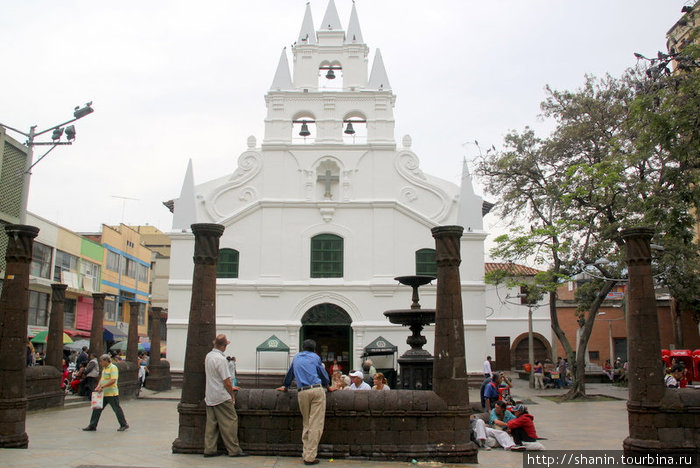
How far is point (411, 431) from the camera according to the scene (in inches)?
333

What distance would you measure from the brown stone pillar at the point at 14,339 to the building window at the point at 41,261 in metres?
23.8

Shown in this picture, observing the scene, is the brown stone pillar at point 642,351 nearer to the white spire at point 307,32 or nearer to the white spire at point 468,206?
the white spire at point 468,206

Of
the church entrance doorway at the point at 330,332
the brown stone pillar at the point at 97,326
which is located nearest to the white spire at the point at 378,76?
the church entrance doorway at the point at 330,332

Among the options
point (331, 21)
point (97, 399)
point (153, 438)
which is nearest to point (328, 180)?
point (331, 21)

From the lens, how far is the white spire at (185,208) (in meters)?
25.7

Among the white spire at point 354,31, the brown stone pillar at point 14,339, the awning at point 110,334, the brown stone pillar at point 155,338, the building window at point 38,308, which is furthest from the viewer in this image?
the awning at point 110,334

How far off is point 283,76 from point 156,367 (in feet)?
44.2

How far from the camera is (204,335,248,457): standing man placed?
8445mm

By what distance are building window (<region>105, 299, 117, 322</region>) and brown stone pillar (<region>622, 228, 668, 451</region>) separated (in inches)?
1554

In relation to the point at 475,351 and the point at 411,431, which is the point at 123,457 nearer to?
the point at 411,431

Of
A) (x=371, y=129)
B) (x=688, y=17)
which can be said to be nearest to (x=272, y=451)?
(x=688, y=17)

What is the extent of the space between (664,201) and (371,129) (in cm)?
1433

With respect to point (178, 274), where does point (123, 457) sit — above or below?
below

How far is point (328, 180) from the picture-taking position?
26.1 meters
